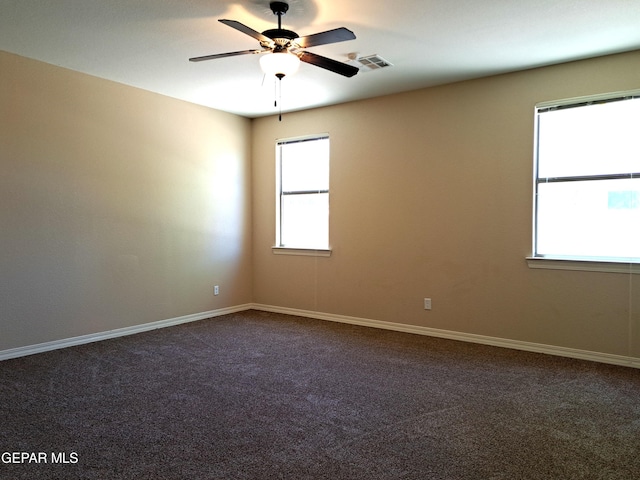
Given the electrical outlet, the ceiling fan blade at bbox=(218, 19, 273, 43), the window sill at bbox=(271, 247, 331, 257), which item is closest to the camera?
the ceiling fan blade at bbox=(218, 19, 273, 43)

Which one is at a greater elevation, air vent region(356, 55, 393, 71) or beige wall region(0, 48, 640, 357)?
air vent region(356, 55, 393, 71)

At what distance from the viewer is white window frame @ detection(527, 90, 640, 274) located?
3.77 meters

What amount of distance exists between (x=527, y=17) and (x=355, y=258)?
3056 mm

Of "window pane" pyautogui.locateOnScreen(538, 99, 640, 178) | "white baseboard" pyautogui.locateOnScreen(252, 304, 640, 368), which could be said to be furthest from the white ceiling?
"white baseboard" pyautogui.locateOnScreen(252, 304, 640, 368)

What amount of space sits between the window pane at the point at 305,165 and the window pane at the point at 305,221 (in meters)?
0.14

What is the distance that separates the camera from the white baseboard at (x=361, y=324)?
3887 mm

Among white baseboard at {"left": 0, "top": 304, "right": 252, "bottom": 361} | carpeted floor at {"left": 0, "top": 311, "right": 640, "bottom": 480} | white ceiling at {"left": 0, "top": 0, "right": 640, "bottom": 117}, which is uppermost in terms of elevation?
white ceiling at {"left": 0, "top": 0, "right": 640, "bottom": 117}

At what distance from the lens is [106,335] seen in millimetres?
4594

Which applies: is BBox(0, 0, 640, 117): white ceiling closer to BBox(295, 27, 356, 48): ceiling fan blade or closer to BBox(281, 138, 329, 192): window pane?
BBox(295, 27, 356, 48): ceiling fan blade

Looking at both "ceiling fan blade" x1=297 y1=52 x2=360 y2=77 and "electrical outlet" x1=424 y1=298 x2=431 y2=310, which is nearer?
"ceiling fan blade" x1=297 y1=52 x2=360 y2=77

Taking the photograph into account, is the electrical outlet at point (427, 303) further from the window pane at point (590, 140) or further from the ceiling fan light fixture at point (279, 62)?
the ceiling fan light fixture at point (279, 62)

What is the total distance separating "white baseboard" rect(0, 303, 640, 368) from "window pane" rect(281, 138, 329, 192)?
167 centimetres

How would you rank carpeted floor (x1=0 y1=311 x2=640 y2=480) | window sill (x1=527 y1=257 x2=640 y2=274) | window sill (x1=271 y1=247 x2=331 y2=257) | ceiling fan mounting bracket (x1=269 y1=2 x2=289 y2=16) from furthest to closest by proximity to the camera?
window sill (x1=271 y1=247 x2=331 y2=257)
window sill (x1=527 y1=257 x2=640 y2=274)
ceiling fan mounting bracket (x1=269 y1=2 x2=289 y2=16)
carpeted floor (x1=0 y1=311 x2=640 y2=480)

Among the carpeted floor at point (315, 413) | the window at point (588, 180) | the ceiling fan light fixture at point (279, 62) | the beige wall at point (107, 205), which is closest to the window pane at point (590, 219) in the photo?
the window at point (588, 180)
